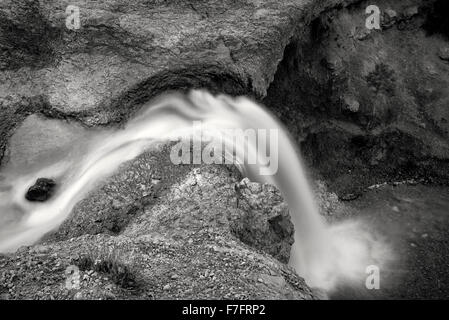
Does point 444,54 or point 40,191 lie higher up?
point 444,54

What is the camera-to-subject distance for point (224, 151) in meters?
10.6

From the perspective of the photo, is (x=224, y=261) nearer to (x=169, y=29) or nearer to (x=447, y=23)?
(x=169, y=29)

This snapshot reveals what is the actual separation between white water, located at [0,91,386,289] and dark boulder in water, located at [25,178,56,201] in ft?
0.55

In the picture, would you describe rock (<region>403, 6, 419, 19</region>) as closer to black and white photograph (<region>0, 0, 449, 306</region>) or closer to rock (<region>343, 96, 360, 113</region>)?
black and white photograph (<region>0, 0, 449, 306</region>)

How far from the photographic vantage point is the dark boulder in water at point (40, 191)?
409 inches

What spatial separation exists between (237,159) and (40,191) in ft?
14.5

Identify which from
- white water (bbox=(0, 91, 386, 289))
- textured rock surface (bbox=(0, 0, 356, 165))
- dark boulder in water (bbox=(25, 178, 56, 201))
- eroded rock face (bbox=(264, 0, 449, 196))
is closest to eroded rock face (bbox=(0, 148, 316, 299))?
white water (bbox=(0, 91, 386, 289))

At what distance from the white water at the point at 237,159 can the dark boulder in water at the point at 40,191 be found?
17 centimetres

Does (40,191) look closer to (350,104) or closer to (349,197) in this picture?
(349,197)

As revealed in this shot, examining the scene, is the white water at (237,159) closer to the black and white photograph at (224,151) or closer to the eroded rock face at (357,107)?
the black and white photograph at (224,151)

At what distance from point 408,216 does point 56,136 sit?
9376 mm

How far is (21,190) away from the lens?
1068cm

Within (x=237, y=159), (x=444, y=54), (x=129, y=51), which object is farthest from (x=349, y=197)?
(x=129, y=51)

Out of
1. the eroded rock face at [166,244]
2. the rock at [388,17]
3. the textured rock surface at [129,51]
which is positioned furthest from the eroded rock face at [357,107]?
the eroded rock face at [166,244]
